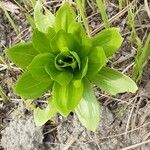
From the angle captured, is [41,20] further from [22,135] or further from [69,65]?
[22,135]

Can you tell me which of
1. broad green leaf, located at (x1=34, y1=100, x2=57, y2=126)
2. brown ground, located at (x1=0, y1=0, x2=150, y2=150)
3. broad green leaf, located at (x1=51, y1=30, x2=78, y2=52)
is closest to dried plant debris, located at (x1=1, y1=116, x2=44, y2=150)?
brown ground, located at (x1=0, y1=0, x2=150, y2=150)

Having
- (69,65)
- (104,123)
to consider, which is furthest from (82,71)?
(104,123)

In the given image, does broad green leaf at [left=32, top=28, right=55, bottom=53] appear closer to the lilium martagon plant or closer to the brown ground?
the lilium martagon plant

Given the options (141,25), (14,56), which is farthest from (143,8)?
(14,56)

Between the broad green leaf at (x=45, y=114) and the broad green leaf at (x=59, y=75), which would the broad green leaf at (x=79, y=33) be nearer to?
the broad green leaf at (x=59, y=75)

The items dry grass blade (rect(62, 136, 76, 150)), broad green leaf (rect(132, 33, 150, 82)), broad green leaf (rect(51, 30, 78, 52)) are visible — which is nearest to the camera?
broad green leaf (rect(51, 30, 78, 52))

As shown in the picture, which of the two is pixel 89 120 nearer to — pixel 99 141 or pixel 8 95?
pixel 99 141
